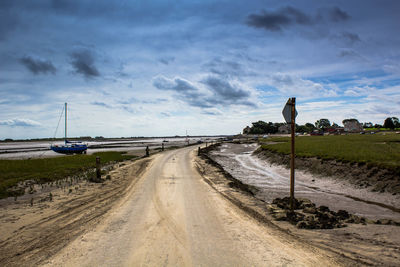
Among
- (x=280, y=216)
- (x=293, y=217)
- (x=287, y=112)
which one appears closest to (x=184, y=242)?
(x=280, y=216)

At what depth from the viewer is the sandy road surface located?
611 cm

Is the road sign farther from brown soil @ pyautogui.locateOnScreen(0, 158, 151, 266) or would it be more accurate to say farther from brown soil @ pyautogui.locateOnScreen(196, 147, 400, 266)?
brown soil @ pyautogui.locateOnScreen(0, 158, 151, 266)

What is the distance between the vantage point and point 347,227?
9.12 m

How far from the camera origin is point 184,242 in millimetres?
7266

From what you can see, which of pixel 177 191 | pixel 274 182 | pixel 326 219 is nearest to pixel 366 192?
pixel 274 182

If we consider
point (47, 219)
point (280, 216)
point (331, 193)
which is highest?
point (280, 216)

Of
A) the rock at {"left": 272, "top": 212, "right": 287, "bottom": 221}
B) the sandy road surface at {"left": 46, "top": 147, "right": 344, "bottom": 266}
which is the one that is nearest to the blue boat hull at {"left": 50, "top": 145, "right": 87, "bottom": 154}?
the sandy road surface at {"left": 46, "top": 147, "right": 344, "bottom": 266}

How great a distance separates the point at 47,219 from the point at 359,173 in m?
20.6

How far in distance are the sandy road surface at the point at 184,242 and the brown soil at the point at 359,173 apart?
1120 centimetres

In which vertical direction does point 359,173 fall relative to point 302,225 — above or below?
above

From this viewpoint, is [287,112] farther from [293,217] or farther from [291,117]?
[293,217]

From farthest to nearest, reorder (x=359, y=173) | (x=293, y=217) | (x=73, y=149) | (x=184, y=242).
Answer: (x=73, y=149)
(x=359, y=173)
(x=293, y=217)
(x=184, y=242)

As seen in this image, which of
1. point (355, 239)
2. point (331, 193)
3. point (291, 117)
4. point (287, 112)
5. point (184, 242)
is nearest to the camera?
point (184, 242)

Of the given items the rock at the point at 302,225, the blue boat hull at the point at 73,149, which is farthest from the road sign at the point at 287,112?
the blue boat hull at the point at 73,149
